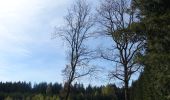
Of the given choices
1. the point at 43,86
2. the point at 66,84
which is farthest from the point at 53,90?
the point at 66,84

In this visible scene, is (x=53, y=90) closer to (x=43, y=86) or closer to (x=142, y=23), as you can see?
(x=43, y=86)

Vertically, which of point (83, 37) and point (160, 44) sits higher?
point (83, 37)

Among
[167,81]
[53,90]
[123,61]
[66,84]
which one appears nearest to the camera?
[167,81]

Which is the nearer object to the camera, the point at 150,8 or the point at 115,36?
the point at 150,8

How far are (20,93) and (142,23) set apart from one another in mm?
123191

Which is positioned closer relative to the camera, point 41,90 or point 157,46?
point 157,46

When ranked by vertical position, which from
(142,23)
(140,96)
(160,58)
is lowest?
(140,96)

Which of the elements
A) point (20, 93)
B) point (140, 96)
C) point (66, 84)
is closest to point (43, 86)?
point (20, 93)

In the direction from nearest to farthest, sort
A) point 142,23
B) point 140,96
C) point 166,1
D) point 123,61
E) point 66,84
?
point 166,1, point 142,23, point 140,96, point 123,61, point 66,84

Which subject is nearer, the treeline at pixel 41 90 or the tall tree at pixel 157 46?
the tall tree at pixel 157 46

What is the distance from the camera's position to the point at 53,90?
134m

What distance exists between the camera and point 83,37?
1312 inches

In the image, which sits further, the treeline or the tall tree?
the treeline

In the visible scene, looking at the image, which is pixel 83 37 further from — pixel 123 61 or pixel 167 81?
pixel 167 81
